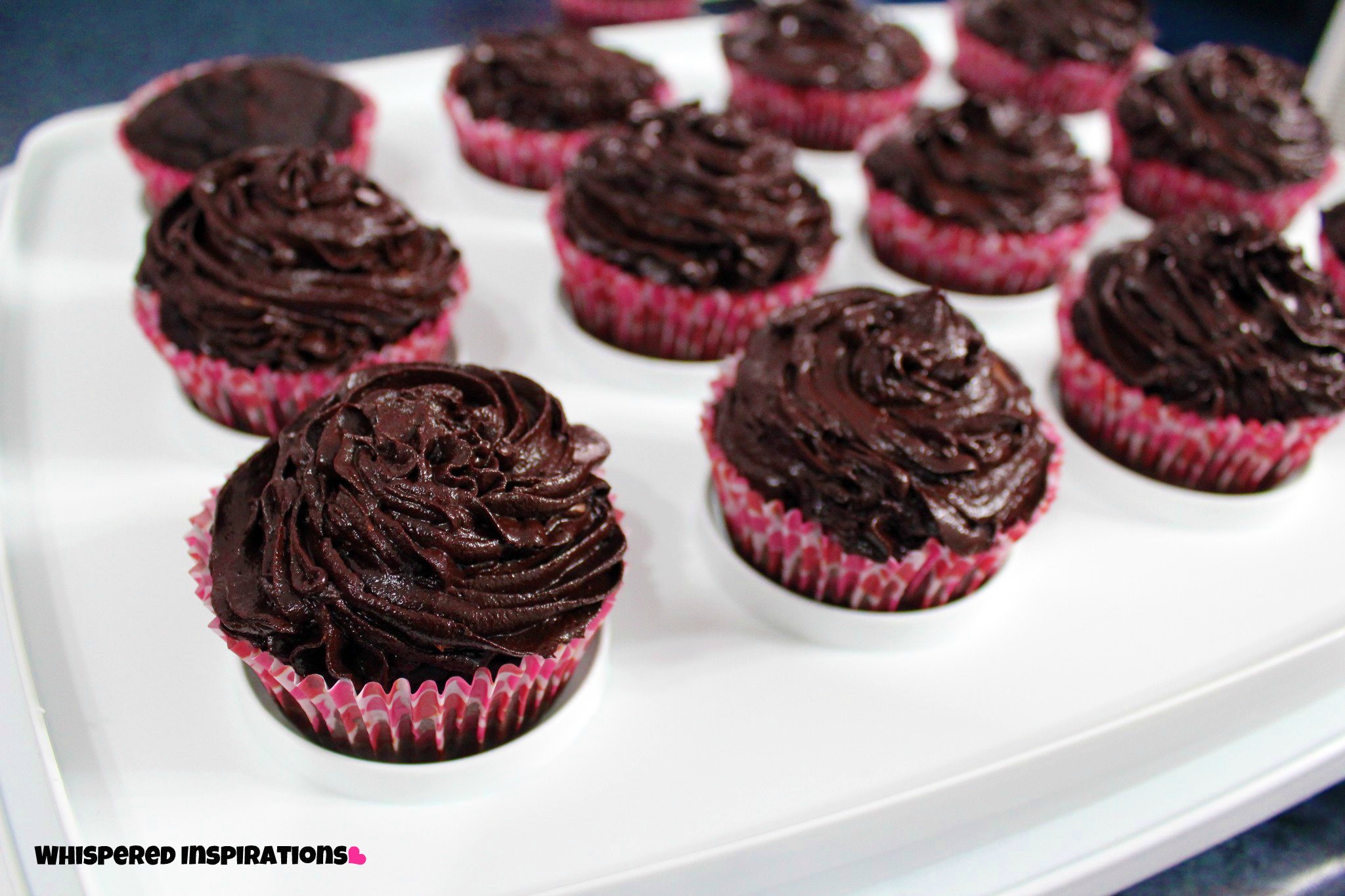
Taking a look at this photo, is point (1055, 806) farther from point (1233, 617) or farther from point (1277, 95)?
point (1277, 95)

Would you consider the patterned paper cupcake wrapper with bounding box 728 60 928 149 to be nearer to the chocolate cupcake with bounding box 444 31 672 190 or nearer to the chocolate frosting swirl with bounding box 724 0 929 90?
the chocolate frosting swirl with bounding box 724 0 929 90

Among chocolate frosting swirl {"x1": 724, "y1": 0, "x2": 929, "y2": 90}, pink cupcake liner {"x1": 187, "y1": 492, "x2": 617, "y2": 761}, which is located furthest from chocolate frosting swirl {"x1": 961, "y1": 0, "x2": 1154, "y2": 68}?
pink cupcake liner {"x1": 187, "y1": 492, "x2": 617, "y2": 761}

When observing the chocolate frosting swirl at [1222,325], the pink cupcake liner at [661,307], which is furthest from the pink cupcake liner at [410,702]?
the chocolate frosting swirl at [1222,325]

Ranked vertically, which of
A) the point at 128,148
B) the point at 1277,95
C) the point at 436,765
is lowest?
the point at 436,765

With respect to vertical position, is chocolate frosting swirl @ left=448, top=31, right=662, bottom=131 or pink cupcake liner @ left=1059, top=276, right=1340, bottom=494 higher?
chocolate frosting swirl @ left=448, top=31, right=662, bottom=131

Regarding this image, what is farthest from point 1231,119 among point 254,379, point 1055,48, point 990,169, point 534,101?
point 254,379

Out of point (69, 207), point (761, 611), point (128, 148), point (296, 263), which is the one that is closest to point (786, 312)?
point (761, 611)

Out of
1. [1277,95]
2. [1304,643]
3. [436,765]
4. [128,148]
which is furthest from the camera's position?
[1277,95]

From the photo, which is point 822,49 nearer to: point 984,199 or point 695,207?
point 984,199
